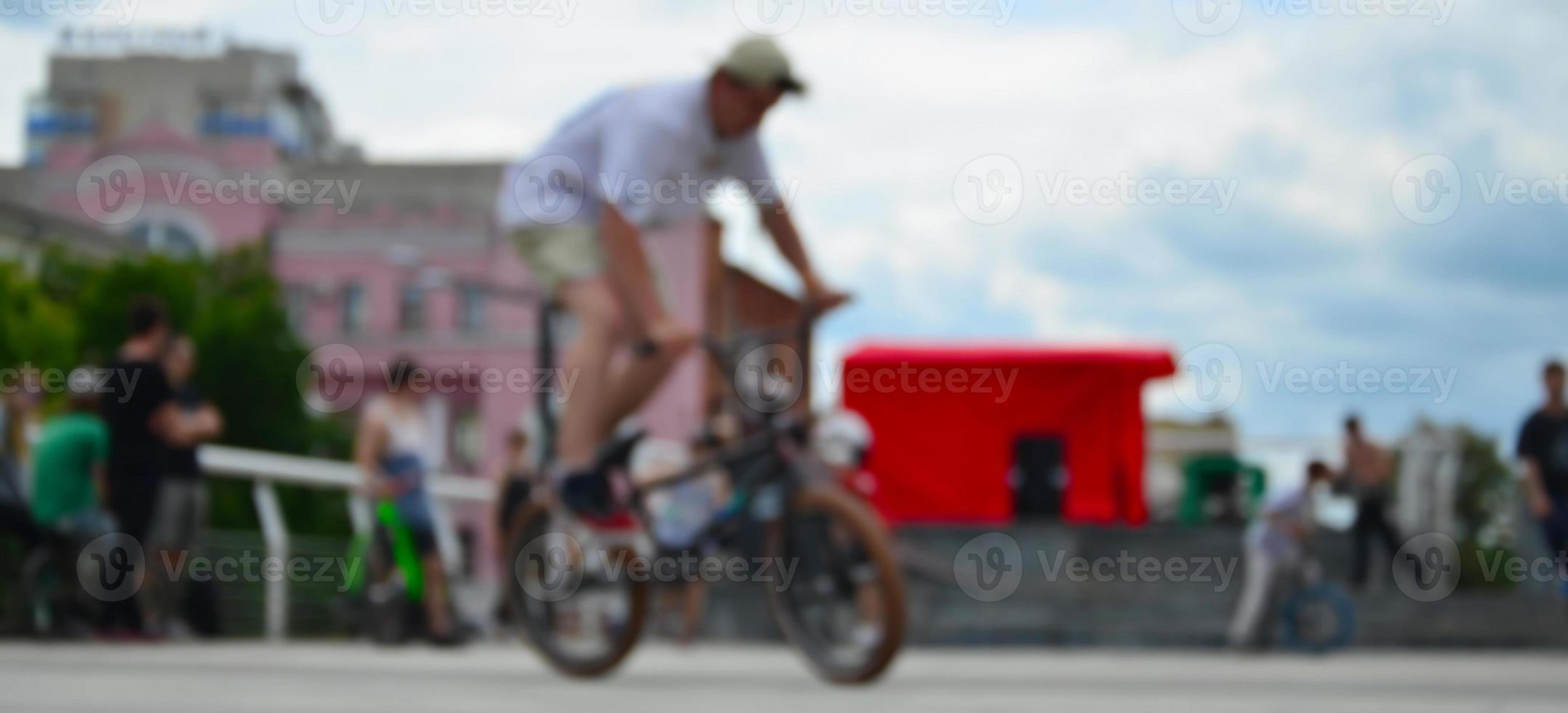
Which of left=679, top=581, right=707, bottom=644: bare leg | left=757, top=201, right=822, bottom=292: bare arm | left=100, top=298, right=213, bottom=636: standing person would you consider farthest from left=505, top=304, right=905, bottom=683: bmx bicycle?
left=100, top=298, right=213, bottom=636: standing person

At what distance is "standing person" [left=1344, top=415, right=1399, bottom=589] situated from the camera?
13688mm

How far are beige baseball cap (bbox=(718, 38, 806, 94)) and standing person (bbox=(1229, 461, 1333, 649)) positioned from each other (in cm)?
799

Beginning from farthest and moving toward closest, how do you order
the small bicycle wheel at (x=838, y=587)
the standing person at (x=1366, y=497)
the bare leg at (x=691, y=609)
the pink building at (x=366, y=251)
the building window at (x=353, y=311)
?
the building window at (x=353, y=311), the pink building at (x=366, y=251), the standing person at (x=1366, y=497), the bare leg at (x=691, y=609), the small bicycle wheel at (x=838, y=587)

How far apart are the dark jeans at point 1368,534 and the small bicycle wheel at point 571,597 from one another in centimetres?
941

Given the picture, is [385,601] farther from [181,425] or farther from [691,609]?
[691,609]

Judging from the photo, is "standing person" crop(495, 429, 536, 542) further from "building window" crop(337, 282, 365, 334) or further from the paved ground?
"building window" crop(337, 282, 365, 334)

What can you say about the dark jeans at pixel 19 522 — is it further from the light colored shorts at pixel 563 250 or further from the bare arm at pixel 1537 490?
the bare arm at pixel 1537 490

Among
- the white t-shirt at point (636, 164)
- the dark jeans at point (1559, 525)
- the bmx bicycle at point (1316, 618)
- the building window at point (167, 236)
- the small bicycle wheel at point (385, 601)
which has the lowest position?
the bmx bicycle at point (1316, 618)

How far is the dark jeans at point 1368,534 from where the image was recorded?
1371cm

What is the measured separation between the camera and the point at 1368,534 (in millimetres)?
13828

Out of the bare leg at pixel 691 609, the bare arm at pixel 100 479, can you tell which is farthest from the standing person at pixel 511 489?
the bare arm at pixel 100 479

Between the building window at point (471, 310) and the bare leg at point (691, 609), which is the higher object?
the building window at point (471, 310)

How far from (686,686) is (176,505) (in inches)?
185

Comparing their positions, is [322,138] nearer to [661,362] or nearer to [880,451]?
[880,451]
